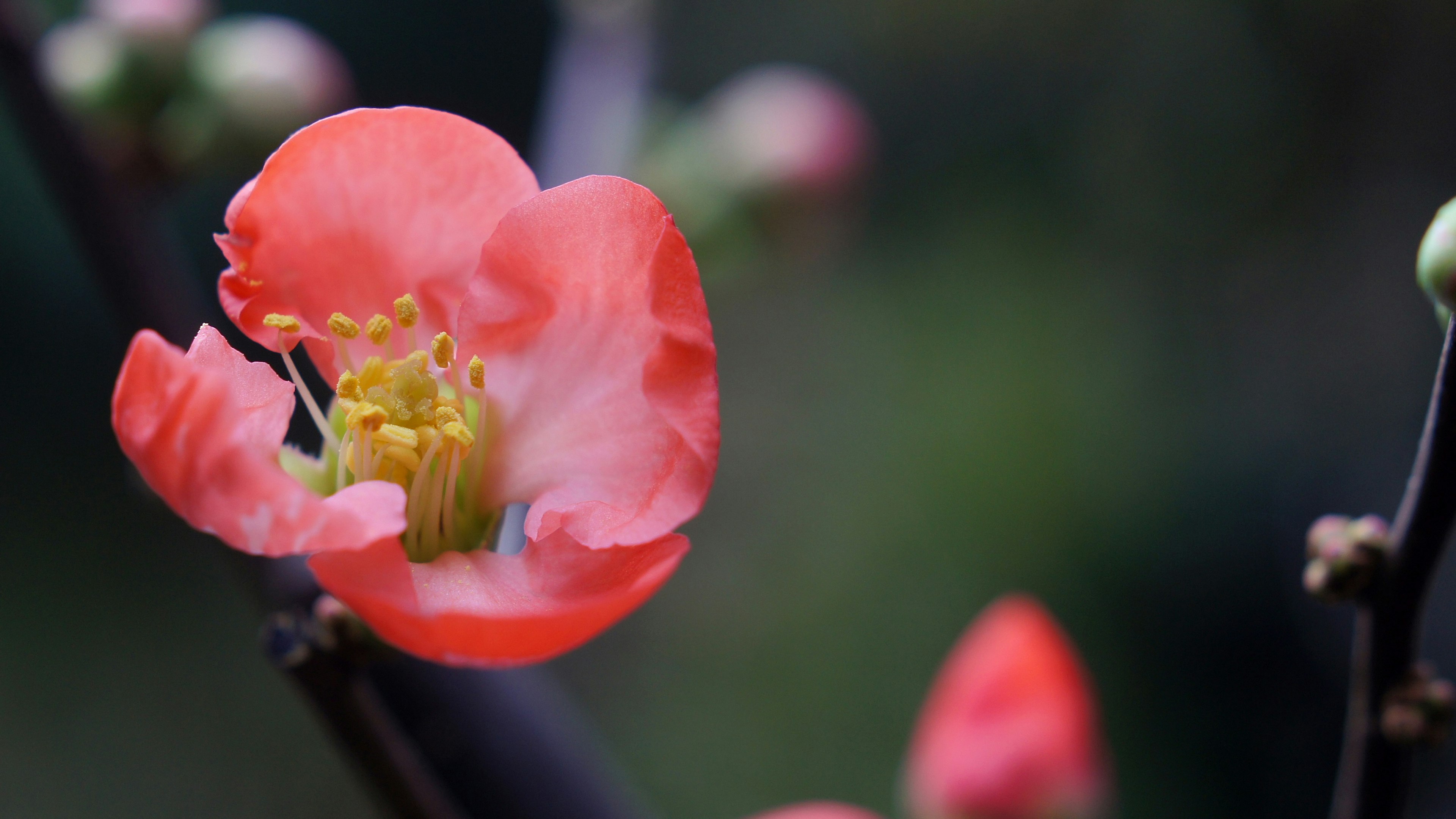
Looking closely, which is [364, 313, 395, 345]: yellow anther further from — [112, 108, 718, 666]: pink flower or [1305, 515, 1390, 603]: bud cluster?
[1305, 515, 1390, 603]: bud cluster

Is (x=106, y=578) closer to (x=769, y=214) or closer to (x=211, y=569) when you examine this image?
(x=211, y=569)

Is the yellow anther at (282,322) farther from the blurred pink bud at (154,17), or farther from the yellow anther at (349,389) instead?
the blurred pink bud at (154,17)

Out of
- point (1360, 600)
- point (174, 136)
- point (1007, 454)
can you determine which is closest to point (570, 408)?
point (1360, 600)

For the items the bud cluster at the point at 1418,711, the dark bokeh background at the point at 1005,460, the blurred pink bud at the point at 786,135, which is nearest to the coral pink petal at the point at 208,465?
the bud cluster at the point at 1418,711

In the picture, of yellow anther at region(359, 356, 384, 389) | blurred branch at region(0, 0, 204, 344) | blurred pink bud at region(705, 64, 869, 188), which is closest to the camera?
yellow anther at region(359, 356, 384, 389)

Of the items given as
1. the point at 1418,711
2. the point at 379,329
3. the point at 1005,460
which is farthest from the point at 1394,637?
the point at 1005,460

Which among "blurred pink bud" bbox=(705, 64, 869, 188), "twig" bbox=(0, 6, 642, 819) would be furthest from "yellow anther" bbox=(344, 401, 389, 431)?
"blurred pink bud" bbox=(705, 64, 869, 188)
